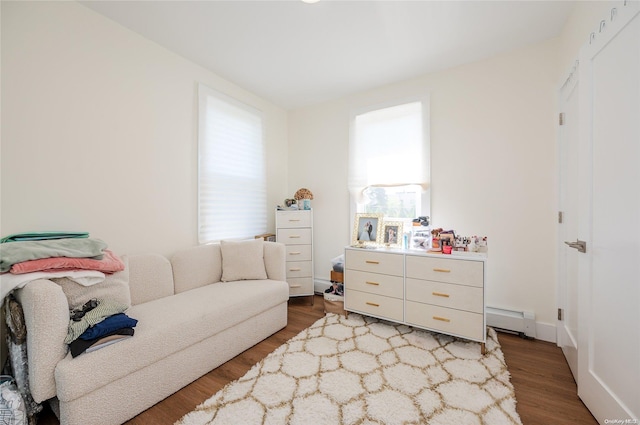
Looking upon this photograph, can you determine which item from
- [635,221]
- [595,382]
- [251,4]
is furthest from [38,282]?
[595,382]

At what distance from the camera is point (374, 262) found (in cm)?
258

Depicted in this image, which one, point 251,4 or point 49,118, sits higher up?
point 251,4

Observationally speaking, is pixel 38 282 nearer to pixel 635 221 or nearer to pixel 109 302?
pixel 109 302

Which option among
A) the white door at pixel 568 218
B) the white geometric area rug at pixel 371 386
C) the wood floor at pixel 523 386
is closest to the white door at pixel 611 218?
the wood floor at pixel 523 386

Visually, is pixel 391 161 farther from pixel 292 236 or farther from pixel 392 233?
pixel 292 236

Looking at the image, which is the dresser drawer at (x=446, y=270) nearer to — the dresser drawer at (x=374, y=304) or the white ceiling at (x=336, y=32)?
the dresser drawer at (x=374, y=304)

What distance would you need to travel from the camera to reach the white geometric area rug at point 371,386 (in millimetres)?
1439

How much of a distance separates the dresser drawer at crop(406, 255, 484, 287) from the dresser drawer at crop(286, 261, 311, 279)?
1.33m

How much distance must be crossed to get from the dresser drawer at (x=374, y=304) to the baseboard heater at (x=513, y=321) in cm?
83

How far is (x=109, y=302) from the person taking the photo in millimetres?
1589

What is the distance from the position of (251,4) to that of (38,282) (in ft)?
7.17

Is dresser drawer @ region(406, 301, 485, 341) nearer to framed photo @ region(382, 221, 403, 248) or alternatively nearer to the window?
framed photo @ region(382, 221, 403, 248)

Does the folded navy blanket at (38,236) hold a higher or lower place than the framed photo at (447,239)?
higher

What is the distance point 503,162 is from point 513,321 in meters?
1.50
